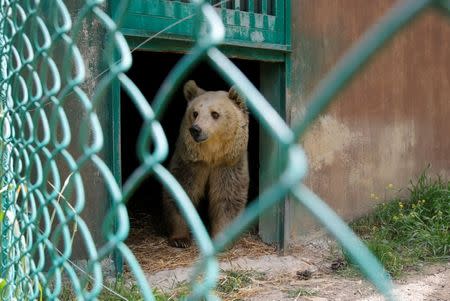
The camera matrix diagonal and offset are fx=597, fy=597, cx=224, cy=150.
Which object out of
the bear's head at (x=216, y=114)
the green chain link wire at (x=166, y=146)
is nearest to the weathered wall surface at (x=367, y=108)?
the bear's head at (x=216, y=114)

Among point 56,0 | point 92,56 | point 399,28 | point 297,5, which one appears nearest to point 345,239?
point 399,28

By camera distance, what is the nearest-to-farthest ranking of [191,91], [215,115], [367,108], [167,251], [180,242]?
[215,115]
[167,251]
[180,242]
[191,91]
[367,108]

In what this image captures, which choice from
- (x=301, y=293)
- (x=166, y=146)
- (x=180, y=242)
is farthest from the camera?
(x=180, y=242)

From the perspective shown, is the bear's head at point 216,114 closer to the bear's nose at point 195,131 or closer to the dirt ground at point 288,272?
the bear's nose at point 195,131

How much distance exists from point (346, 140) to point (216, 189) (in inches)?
48.3

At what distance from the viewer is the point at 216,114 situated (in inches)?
190

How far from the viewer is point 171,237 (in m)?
5.16

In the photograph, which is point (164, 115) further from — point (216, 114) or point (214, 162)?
point (216, 114)

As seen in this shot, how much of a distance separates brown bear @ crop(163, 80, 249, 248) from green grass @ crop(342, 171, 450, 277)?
3.78ft

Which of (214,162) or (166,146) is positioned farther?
(214,162)

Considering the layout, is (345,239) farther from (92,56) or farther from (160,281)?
(160,281)

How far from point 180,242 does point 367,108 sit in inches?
81.3

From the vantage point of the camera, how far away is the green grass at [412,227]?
4.54m

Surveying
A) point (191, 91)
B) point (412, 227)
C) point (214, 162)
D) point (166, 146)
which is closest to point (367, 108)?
point (412, 227)
